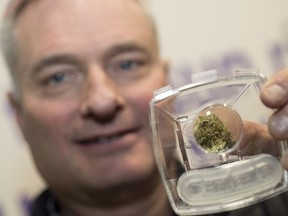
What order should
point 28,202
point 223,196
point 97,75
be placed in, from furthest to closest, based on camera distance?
point 28,202 < point 97,75 < point 223,196

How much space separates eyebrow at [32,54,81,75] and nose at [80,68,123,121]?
0.04 meters

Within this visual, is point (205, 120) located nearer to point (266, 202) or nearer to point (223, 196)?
point (223, 196)

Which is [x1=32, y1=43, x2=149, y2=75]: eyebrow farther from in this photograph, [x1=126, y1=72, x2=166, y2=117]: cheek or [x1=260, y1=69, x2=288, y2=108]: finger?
[x1=260, y1=69, x2=288, y2=108]: finger

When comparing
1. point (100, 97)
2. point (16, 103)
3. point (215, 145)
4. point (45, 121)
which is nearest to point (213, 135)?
point (215, 145)

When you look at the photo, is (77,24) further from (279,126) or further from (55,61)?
(279,126)

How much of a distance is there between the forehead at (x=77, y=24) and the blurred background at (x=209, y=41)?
18cm

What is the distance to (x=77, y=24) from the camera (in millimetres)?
636

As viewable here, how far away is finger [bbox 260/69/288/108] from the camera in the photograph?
42 centimetres

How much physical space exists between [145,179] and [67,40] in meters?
0.24

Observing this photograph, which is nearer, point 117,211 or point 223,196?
point 223,196

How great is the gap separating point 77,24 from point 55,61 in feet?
0.22

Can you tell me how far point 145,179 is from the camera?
645mm

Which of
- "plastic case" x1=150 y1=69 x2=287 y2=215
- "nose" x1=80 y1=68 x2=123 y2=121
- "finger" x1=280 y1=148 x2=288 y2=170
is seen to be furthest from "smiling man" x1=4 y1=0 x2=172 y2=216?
"finger" x1=280 y1=148 x2=288 y2=170

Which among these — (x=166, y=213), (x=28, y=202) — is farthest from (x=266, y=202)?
(x=28, y=202)
